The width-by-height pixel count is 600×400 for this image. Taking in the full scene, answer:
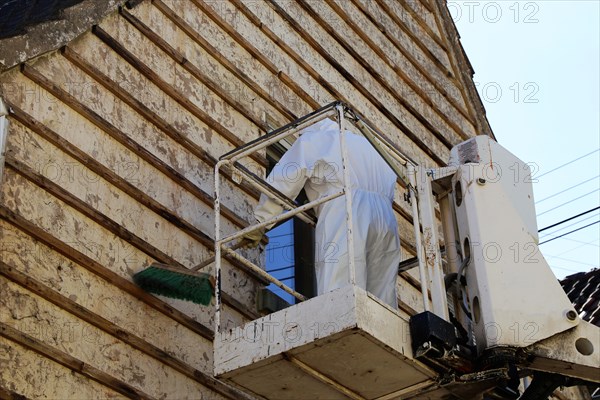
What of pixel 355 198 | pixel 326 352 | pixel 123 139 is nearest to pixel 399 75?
pixel 355 198

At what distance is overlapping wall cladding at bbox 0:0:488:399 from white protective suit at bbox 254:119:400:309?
0.62m

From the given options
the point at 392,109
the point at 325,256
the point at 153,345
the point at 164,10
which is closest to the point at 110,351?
the point at 153,345

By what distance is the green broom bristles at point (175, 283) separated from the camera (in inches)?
267

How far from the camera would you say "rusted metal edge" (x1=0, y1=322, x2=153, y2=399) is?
586 centimetres

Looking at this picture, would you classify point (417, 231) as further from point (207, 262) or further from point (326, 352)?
point (207, 262)

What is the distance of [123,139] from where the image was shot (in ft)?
23.8

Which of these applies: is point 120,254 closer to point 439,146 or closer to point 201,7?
point 201,7

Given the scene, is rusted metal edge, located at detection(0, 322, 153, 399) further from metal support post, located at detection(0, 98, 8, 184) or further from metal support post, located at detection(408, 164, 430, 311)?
metal support post, located at detection(408, 164, 430, 311)

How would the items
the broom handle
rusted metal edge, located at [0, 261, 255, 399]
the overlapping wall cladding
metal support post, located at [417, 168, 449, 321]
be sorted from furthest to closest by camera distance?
1. the broom handle
2. metal support post, located at [417, 168, 449, 321]
3. the overlapping wall cladding
4. rusted metal edge, located at [0, 261, 255, 399]

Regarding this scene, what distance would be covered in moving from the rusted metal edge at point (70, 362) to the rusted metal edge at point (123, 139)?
1.64 metres

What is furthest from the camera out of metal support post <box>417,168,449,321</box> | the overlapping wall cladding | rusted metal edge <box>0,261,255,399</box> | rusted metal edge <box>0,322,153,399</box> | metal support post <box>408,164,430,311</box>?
metal support post <box>417,168,449,321</box>

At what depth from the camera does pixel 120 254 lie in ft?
22.5

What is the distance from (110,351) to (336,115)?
2051 mm

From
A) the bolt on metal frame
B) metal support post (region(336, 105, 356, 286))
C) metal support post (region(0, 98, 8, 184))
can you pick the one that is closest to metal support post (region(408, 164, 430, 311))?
the bolt on metal frame
